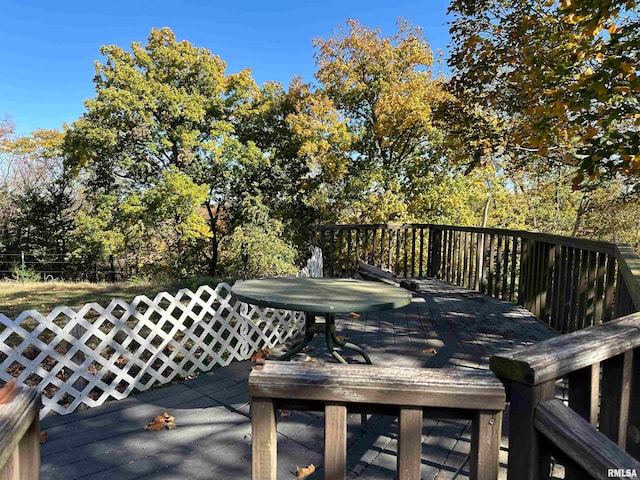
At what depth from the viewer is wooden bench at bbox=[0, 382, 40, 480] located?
688 mm

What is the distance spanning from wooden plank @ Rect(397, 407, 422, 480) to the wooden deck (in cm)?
119

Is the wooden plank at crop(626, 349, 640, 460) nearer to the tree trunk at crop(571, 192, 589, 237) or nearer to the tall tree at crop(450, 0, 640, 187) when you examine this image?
the tall tree at crop(450, 0, 640, 187)

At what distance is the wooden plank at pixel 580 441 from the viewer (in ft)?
2.26

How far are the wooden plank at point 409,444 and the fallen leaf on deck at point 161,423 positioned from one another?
1.89 m

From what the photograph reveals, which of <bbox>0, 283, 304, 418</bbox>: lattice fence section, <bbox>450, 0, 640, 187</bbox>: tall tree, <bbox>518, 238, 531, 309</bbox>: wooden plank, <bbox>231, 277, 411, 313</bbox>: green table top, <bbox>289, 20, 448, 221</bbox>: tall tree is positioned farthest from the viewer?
<bbox>289, 20, 448, 221</bbox>: tall tree

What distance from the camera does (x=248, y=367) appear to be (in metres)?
3.26

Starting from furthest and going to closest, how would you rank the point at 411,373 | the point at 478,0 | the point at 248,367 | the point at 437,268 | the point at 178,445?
the point at 437,268, the point at 478,0, the point at 248,367, the point at 178,445, the point at 411,373

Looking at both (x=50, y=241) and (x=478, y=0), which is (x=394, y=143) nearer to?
(x=478, y=0)

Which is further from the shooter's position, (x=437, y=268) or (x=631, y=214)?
(x=631, y=214)

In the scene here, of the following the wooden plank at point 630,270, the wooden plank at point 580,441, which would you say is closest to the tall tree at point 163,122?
the wooden plank at point 630,270

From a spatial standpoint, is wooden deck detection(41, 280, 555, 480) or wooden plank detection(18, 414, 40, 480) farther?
wooden deck detection(41, 280, 555, 480)

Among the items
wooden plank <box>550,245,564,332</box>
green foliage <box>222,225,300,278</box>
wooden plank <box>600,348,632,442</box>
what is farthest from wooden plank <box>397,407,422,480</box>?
green foliage <box>222,225,300,278</box>

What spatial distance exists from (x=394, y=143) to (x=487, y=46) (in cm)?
801

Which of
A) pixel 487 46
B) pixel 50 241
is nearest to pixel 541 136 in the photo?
pixel 487 46
